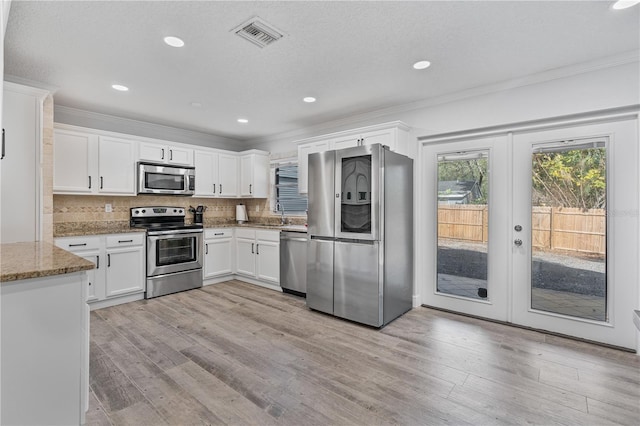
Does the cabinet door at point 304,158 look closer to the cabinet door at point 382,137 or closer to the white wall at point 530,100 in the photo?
the cabinet door at point 382,137

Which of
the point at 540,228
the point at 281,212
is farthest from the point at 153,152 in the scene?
the point at 540,228

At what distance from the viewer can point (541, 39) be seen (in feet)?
7.99

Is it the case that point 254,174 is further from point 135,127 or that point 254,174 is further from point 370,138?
point 370,138

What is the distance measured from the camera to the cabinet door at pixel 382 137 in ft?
12.0

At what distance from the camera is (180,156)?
16.0ft

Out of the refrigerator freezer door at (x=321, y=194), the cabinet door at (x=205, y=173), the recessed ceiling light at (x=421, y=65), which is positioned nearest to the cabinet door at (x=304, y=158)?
the refrigerator freezer door at (x=321, y=194)

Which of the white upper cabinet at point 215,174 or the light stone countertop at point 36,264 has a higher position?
the white upper cabinet at point 215,174

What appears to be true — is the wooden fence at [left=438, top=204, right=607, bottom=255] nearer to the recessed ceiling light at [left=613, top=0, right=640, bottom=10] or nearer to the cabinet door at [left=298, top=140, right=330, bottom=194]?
the recessed ceiling light at [left=613, top=0, right=640, bottom=10]

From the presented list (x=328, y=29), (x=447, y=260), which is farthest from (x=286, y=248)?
(x=328, y=29)

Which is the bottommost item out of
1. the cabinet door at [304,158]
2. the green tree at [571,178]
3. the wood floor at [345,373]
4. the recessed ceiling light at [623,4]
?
the wood floor at [345,373]

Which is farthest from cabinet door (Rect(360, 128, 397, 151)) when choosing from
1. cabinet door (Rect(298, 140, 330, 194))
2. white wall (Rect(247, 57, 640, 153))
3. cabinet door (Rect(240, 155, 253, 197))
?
cabinet door (Rect(240, 155, 253, 197))

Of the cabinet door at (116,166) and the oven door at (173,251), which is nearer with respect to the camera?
the cabinet door at (116,166)

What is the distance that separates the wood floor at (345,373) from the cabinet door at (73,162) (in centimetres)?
168

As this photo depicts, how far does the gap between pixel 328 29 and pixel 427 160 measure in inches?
83.4
